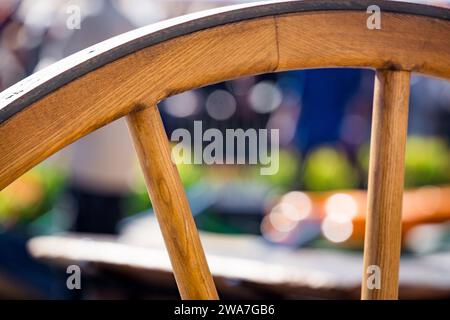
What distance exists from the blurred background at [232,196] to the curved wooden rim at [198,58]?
112mm

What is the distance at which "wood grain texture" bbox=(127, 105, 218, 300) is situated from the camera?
481 mm

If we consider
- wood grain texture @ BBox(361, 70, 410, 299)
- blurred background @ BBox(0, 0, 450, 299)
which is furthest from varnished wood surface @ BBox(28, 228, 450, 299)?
wood grain texture @ BBox(361, 70, 410, 299)

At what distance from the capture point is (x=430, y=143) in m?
4.18

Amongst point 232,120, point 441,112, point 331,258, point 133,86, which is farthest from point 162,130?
point 441,112

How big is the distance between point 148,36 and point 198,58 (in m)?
0.03

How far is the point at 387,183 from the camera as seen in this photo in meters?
0.55

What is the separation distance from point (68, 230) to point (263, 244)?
1.16 meters

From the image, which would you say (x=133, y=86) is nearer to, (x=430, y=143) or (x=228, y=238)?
(x=228, y=238)

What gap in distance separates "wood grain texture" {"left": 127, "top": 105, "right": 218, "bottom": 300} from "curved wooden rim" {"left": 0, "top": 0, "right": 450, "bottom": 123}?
4cm

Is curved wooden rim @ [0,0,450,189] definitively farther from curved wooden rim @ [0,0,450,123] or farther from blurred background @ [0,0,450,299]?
blurred background @ [0,0,450,299]

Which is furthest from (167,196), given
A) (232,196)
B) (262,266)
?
(232,196)

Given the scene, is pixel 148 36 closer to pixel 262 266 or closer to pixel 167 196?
pixel 167 196

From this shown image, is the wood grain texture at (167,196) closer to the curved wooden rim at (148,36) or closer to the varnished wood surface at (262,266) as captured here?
the curved wooden rim at (148,36)
